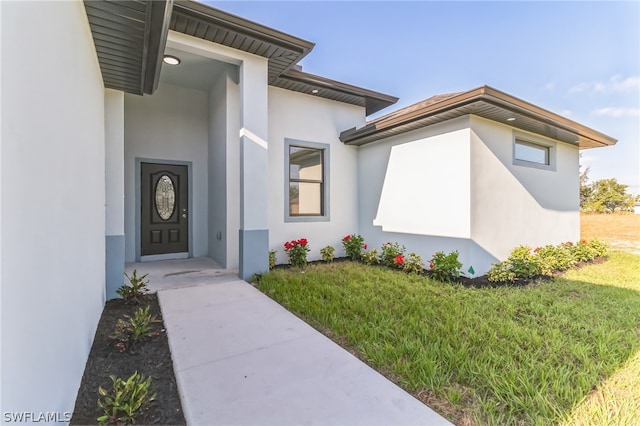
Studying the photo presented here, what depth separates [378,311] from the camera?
3365 mm

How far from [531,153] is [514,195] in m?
1.41

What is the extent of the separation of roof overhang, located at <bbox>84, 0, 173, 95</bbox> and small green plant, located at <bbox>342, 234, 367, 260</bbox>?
4.92 metres

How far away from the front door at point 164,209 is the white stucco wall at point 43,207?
14.2ft

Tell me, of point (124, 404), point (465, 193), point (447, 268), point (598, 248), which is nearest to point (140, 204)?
point (124, 404)

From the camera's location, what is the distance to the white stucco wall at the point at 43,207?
3.35 ft

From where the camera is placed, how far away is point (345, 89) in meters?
6.43

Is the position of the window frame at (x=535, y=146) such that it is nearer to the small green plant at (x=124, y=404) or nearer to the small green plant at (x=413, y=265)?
the small green plant at (x=413, y=265)

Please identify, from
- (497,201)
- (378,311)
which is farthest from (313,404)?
(497,201)

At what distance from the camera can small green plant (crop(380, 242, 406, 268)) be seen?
19.3 feet

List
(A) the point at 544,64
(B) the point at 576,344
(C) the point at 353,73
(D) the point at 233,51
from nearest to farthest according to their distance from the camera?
(B) the point at 576,344 → (D) the point at 233,51 → (A) the point at 544,64 → (C) the point at 353,73

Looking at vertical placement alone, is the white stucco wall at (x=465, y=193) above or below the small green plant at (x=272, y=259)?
above

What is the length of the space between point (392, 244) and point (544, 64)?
675 centimetres

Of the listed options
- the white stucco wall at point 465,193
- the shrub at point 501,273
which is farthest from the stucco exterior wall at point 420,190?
the shrub at point 501,273

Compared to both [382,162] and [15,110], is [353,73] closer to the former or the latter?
[382,162]
